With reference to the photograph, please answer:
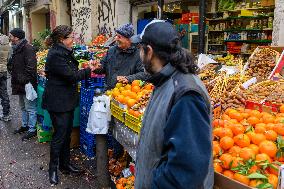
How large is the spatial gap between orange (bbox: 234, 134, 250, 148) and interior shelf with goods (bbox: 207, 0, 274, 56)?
9.77 metres

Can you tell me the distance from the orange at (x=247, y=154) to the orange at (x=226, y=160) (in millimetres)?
88

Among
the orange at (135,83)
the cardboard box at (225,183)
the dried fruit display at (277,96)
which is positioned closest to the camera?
the cardboard box at (225,183)

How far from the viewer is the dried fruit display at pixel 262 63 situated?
209 inches

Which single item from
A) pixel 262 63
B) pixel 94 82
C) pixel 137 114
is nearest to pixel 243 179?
pixel 137 114

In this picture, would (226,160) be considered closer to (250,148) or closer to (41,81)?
(250,148)

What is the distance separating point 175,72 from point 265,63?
3.99 meters

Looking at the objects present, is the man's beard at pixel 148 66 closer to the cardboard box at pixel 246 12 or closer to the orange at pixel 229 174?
the orange at pixel 229 174

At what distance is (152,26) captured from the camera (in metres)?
1.88

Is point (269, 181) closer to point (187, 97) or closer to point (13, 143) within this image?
point (187, 97)

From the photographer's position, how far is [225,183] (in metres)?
2.30

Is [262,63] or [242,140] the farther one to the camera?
[262,63]

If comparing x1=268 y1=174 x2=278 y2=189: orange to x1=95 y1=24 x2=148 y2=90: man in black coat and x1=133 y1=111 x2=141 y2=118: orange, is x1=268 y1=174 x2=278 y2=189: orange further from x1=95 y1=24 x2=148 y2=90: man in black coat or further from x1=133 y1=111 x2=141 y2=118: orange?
x1=95 y1=24 x2=148 y2=90: man in black coat

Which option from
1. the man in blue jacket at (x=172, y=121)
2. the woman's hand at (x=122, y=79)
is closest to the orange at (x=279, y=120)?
the man in blue jacket at (x=172, y=121)

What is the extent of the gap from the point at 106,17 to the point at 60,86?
8061 mm
